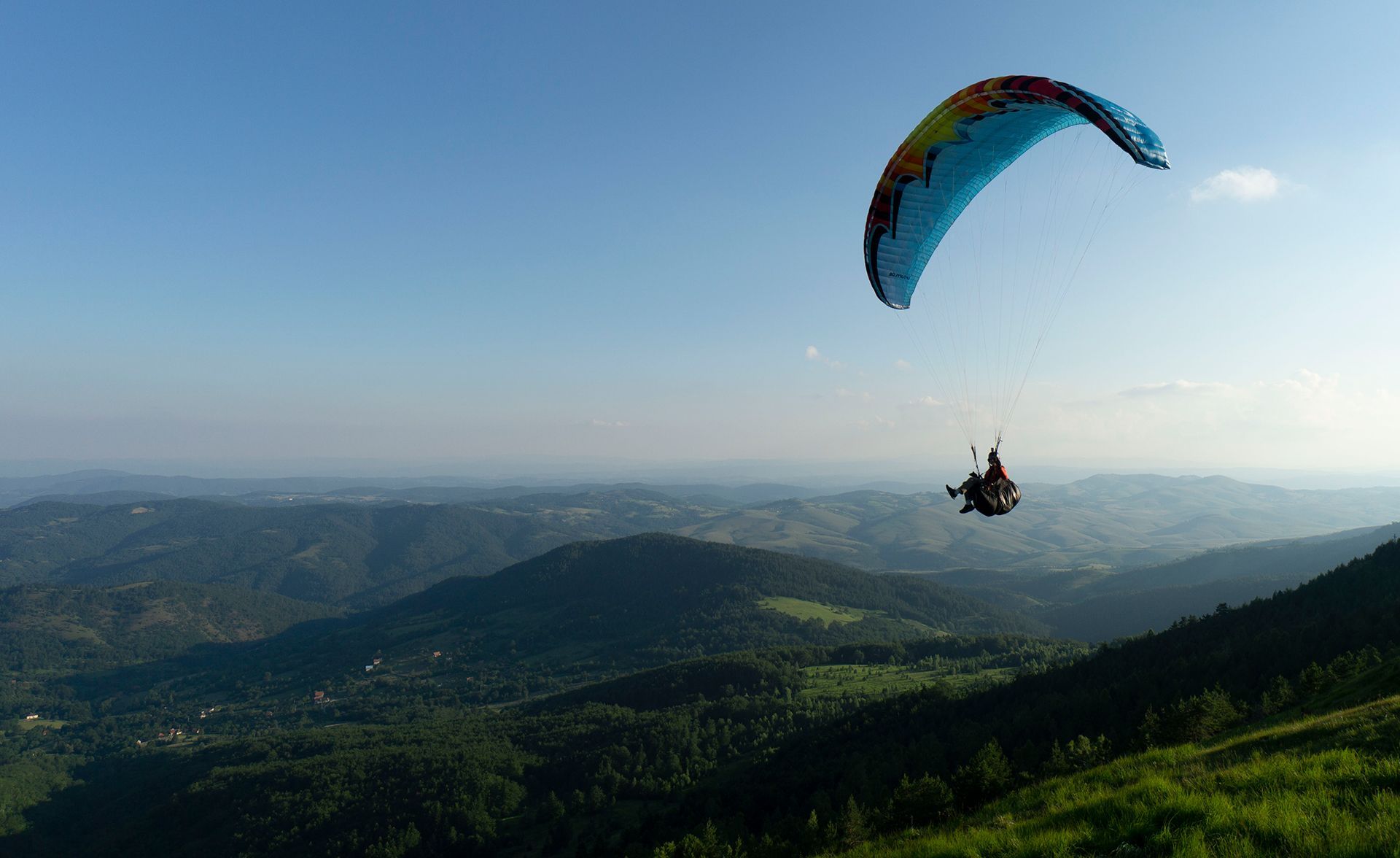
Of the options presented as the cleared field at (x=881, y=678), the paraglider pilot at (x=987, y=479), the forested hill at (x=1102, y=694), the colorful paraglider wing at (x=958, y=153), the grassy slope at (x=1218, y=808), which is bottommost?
the cleared field at (x=881, y=678)

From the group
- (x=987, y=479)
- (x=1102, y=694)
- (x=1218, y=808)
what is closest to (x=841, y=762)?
(x=1102, y=694)

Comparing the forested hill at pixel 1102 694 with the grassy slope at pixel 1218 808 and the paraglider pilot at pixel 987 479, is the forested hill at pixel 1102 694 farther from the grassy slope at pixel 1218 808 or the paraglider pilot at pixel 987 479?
the grassy slope at pixel 1218 808

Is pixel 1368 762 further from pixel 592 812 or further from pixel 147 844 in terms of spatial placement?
pixel 147 844

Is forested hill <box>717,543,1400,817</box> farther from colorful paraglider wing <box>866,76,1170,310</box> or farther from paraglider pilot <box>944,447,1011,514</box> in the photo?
colorful paraglider wing <box>866,76,1170,310</box>

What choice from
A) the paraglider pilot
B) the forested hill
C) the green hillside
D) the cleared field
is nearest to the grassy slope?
the green hillside

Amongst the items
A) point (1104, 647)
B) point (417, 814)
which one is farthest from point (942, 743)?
point (417, 814)

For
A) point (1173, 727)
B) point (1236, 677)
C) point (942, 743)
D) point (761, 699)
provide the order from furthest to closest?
point (761, 699), point (942, 743), point (1236, 677), point (1173, 727)

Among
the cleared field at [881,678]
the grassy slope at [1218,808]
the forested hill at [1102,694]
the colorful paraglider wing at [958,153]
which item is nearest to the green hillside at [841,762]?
the grassy slope at [1218,808]
